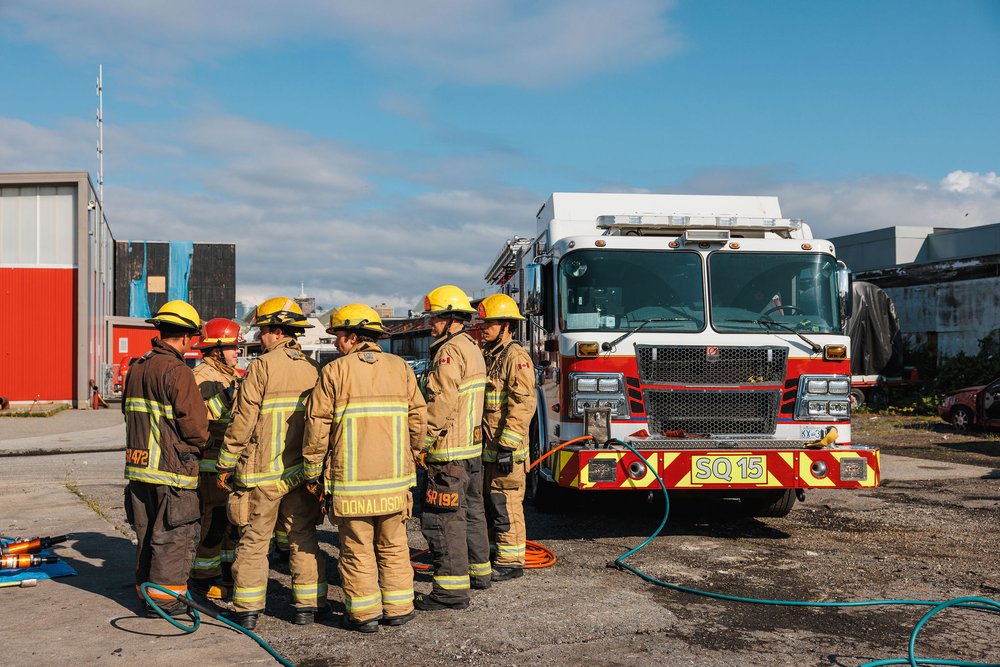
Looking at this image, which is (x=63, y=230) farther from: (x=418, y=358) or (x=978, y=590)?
(x=978, y=590)

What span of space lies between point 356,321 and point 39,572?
3192mm

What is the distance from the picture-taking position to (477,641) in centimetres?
502

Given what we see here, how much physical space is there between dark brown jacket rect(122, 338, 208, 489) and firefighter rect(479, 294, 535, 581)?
83.0 inches

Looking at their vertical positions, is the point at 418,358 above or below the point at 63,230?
below

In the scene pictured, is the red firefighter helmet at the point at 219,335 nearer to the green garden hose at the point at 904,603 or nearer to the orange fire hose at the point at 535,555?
the orange fire hose at the point at 535,555

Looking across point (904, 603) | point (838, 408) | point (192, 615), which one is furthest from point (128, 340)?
point (904, 603)

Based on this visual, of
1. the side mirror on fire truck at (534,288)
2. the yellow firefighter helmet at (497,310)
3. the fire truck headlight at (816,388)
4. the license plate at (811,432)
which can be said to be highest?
the side mirror on fire truck at (534,288)

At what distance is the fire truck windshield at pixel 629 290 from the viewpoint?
7520 millimetres

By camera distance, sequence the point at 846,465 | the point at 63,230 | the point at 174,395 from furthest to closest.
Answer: the point at 63,230, the point at 846,465, the point at 174,395

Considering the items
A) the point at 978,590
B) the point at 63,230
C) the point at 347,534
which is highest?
the point at 63,230

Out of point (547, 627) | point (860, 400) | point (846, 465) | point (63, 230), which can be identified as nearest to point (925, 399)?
point (860, 400)

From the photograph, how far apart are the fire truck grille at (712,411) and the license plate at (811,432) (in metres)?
0.23

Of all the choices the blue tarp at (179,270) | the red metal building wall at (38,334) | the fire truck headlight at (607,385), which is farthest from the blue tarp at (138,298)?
the fire truck headlight at (607,385)

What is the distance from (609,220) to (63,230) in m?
21.0
